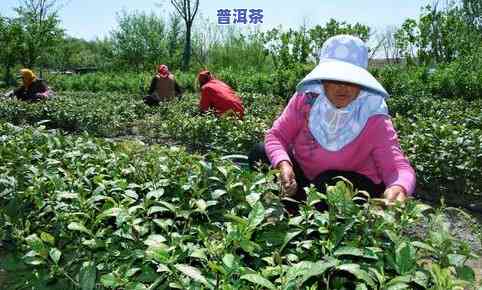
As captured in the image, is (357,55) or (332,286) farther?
(357,55)

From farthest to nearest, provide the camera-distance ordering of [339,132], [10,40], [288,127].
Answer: [10,40]
[288,127]
[339,132]

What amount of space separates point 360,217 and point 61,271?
33.4 inches

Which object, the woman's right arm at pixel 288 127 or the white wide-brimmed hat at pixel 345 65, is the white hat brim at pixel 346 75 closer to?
the white wide-brimmed hat at pixel 345 65

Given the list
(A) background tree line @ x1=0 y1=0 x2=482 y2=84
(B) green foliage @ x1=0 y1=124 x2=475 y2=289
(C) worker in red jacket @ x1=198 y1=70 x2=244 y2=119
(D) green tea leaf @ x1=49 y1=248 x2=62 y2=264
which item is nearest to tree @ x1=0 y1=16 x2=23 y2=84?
(A) background tree line @ x1=0 y1=0 x2=482 y2=84

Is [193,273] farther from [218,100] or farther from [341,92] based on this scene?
[218,100]

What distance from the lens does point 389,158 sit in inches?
85.1

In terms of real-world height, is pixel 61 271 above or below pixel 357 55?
below

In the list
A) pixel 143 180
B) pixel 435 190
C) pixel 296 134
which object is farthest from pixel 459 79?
pixel 143 180

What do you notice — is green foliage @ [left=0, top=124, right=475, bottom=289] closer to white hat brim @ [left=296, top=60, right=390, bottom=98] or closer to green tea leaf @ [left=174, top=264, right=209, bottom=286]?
green tea leaf @ [left=174, top=264, right=209, bottom=286]

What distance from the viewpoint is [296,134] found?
99.5 inches

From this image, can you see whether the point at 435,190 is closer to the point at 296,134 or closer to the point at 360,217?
the point at 296,134

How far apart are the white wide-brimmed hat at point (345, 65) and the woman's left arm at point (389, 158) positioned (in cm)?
17

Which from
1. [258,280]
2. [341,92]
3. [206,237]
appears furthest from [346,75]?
[258,280]

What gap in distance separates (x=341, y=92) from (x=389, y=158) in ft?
1.13
